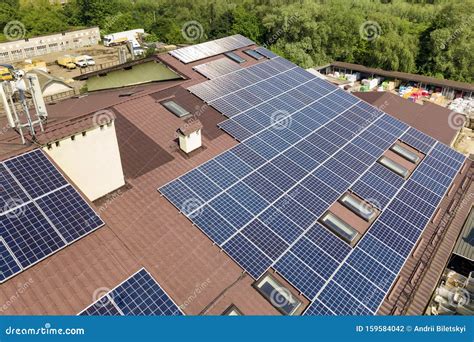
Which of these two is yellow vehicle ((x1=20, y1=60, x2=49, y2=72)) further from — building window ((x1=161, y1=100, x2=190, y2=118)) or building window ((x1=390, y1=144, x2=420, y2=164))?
building window ((x1=390, y1=144, x2=420, y2=164))

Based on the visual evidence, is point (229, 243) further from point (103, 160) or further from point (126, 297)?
point (103, 160)

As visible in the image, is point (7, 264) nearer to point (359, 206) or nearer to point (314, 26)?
point (359, 206)

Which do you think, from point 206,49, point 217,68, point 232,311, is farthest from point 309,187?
point 206,49

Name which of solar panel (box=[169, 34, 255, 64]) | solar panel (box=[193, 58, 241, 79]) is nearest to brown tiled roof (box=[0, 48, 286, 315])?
solar panel (box=[193, 58, 241, 79])

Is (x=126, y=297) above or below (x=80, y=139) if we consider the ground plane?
below

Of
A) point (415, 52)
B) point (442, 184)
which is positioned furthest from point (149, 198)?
point (415, 52)

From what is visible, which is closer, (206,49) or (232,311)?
(232,311)
